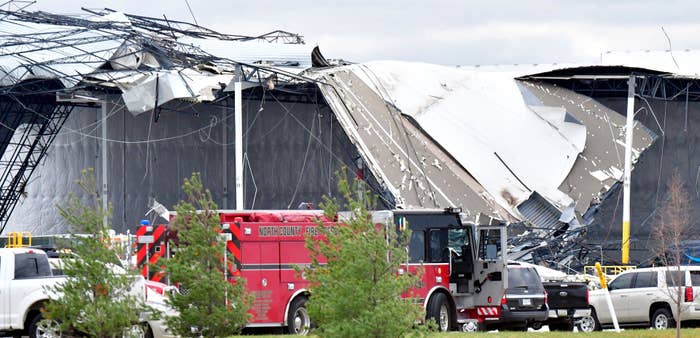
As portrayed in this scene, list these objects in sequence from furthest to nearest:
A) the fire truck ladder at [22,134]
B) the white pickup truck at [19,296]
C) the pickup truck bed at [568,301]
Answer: the fire truck ladder at [22,134], the pickup truck bed at [568,301], the white pickup truck at [19,296]

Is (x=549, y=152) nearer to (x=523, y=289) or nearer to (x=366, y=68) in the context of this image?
(x=366, y=68)

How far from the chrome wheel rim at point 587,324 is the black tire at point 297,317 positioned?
26.4 feet

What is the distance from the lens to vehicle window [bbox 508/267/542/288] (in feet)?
98.5

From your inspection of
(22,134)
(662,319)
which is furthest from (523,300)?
(22,134)

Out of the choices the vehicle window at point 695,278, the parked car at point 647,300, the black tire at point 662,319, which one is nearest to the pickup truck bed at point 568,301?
the parked car at point 647,300

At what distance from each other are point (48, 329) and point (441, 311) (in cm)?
947

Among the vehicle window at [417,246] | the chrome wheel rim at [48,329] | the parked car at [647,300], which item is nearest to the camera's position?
the chrome wheel rim at [48,329]

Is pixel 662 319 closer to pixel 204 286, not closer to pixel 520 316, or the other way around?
pixel 520 316

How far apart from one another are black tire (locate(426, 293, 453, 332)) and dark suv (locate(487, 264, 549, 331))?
209 centimetres

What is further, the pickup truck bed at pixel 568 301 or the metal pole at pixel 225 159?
the metal pole at pixel 225 159

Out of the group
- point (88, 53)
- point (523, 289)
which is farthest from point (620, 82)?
point (523, 289)

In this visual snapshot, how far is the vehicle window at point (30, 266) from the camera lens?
22.3 meters

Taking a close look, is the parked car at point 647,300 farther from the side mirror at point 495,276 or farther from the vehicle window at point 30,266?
the vehicle window at point 30,266

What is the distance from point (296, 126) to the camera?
169 feet
